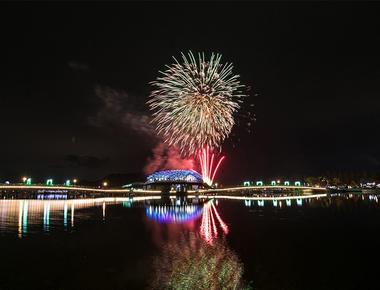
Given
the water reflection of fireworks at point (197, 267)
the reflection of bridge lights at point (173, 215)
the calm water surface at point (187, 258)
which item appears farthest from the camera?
the reflection of bridge lights at point (173, 215)

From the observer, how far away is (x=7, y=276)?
21594mm

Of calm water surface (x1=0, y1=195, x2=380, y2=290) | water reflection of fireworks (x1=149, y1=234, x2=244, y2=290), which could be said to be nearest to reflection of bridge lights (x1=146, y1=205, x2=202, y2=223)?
calm water surface (x1=0, y1=195, x2=380, y2=290)

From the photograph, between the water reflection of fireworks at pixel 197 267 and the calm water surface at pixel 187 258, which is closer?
the water reflection of fireworks at pixel 197 267

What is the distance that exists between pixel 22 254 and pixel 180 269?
12.7 metres

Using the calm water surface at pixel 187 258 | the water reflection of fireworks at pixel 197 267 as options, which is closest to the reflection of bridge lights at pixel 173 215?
the calm water surface at pixel 187 258

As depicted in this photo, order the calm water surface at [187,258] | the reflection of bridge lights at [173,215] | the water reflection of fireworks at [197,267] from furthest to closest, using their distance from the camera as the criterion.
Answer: the reflection of bridge lights at [173,215], the calm water surface at [187,258], the water reflection of fireworks at [197,267]

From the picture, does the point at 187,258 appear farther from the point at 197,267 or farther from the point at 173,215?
the point at 173,215

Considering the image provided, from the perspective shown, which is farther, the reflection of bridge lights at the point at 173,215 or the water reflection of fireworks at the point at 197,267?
the reflection of bridge lights at the point at 173,215

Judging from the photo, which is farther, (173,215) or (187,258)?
(173,215)

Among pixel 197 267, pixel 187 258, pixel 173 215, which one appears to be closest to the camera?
pixel 197 267

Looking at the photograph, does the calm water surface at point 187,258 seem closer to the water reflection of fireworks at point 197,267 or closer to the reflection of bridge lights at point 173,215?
the water reflection of fireworks at point 197,267

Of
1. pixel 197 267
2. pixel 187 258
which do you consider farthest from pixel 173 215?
pixel 197 267

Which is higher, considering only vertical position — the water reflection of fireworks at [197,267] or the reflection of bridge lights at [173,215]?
the reflection of bridge lights at [173,215]

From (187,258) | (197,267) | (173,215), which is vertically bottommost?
(197,267)
